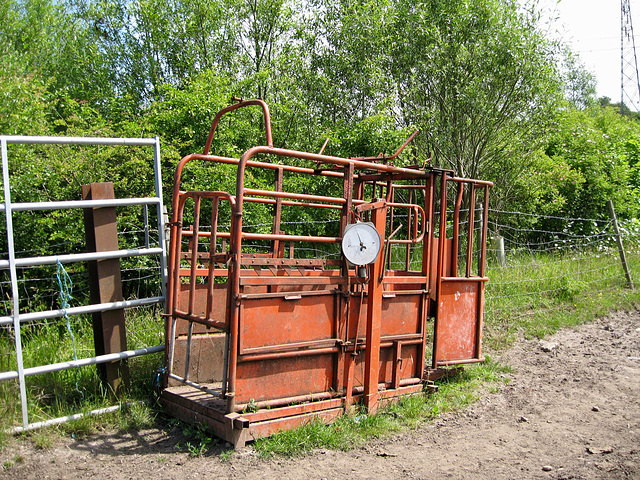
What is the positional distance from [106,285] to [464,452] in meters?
3.37

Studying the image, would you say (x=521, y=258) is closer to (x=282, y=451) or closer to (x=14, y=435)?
(x=282, y=451)

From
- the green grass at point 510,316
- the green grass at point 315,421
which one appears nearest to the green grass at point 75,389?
the green grass at point 315,421

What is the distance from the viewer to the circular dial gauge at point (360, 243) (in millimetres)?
4934

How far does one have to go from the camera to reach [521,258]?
12.2 m

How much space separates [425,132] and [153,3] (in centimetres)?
770

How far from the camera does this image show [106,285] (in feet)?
16.9

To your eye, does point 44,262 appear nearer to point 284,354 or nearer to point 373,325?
point 284,354

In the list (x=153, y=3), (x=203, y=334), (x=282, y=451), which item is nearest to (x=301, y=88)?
(x=153, y=3)

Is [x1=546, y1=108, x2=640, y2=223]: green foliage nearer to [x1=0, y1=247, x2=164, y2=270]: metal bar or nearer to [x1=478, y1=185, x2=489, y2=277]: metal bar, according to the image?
[x1=478, y1=185, x2=489, y2=277]: metal bar

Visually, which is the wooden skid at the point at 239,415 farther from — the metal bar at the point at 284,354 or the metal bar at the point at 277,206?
the metal bar at the point at 277,206

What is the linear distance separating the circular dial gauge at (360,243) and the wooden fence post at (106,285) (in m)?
2.08

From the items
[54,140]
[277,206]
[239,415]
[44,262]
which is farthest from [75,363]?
[277,206]

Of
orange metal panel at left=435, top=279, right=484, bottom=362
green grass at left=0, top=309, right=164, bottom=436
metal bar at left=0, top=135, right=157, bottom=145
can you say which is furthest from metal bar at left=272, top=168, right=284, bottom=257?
orange metal panel at left=435, top=279, right=484, bottom=362

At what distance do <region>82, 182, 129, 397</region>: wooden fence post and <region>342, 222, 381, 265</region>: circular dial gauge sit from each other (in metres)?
2.08
